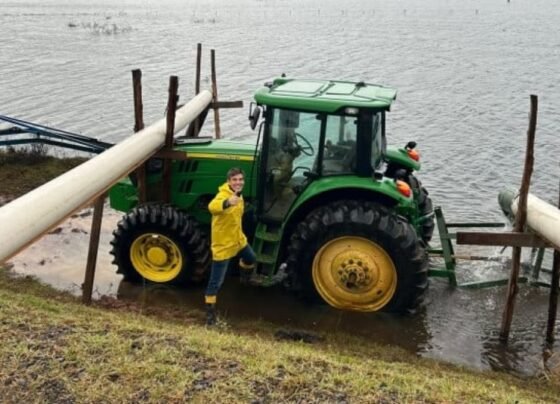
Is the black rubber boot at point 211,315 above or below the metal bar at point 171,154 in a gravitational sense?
below

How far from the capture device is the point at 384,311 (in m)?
7.54

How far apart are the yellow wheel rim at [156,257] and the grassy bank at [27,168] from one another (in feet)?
14.2

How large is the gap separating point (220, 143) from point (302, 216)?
1.66 meters

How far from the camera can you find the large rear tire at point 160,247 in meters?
7.92

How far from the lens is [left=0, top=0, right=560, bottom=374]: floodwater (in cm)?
766

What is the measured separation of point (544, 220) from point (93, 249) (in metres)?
4.81

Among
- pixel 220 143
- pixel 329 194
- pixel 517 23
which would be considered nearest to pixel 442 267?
pixel 329 194

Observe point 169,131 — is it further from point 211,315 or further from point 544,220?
point 544,220

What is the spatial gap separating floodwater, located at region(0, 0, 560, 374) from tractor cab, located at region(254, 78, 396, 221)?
148 centimetres

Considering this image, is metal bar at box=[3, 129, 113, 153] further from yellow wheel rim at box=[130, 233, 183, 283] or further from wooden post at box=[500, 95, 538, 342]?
wooden post at box=[500, 95, 538, 342]

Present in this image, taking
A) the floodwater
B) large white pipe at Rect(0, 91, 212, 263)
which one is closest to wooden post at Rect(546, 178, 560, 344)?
the floodwater

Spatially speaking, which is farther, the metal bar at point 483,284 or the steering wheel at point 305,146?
the metal bar at point 483,284

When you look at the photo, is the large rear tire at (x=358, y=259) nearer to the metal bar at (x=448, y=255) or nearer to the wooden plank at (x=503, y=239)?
the wooden plank at (x=503, y=239)

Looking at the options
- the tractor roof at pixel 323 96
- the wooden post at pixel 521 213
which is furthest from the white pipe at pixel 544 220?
the tractor roof at pixel 323 96
